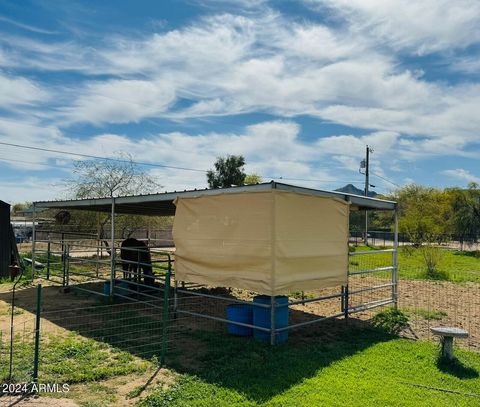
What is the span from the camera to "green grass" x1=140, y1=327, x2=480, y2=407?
14.4 feet

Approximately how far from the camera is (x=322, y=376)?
5.09 meters

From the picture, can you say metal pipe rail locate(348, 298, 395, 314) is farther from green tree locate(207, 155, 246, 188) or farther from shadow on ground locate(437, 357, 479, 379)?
green tree locate(207, 155, 246, 188)

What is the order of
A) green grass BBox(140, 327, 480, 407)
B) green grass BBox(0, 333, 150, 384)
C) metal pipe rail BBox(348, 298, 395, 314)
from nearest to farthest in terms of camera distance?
green grass BBox(140, 327, 480, 407)
green grass BBox(0, 333, 150, 384)
metal pipe rail BBox(348, 298, 395, 314)

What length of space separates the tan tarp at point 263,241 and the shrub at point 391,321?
1.14 meters

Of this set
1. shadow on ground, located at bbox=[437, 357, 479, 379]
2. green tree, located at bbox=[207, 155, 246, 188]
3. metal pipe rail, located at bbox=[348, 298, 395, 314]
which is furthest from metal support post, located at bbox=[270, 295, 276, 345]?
green tree, located at bbox=[207, 155, 246, 188]

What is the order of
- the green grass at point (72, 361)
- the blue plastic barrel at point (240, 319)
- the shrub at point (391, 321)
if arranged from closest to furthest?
the green grass at point (72, 361)
the blue plastic barrel at point (240, 319)
the shrub at point (391, 321)

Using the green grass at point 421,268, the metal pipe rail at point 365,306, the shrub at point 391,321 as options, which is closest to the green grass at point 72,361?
the metal pipe rail at point 365,306

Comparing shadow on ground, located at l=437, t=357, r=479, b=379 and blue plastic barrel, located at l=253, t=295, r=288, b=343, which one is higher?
blue plastic barrel, located at l=253, t=295, r=288, b=343

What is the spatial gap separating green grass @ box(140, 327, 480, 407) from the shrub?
0.88 m

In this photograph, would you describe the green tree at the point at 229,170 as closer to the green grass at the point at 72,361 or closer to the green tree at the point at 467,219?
the green tree at the point at 467,219

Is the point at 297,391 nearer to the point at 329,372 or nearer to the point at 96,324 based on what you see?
the point at 329,372

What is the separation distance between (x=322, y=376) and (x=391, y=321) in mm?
3345

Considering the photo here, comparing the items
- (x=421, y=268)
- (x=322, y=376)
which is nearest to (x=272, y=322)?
(x=322, y=376)

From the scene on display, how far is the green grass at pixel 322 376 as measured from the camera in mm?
4398
